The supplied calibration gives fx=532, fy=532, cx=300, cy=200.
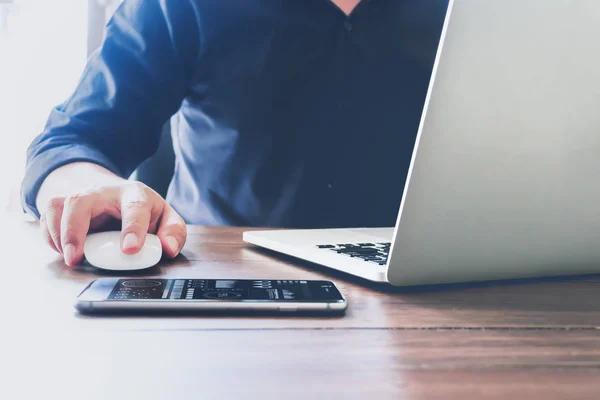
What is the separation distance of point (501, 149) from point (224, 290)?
24 centimetres

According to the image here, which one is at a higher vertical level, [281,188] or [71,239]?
[71,239]

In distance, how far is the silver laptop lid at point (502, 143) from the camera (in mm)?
374

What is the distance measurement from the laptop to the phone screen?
63 mm

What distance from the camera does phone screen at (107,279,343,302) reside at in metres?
0.39

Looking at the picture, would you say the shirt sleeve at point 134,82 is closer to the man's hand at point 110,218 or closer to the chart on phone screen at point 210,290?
the man's hand at point 110,218

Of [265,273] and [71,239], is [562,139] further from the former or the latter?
[71,239]

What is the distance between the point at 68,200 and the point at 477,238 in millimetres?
396

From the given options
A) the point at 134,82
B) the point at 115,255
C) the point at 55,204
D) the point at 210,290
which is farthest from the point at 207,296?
the point at 134,82

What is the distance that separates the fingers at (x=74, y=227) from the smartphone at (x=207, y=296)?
0.38 feet

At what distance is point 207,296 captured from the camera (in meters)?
0.39

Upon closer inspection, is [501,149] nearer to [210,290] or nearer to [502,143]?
[502,143]

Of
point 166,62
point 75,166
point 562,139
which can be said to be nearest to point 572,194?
point 562,139

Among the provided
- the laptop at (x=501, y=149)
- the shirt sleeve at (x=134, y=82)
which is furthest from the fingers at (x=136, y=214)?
the shirt sleeve at (x=134, y=82)

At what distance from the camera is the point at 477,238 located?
43cm
